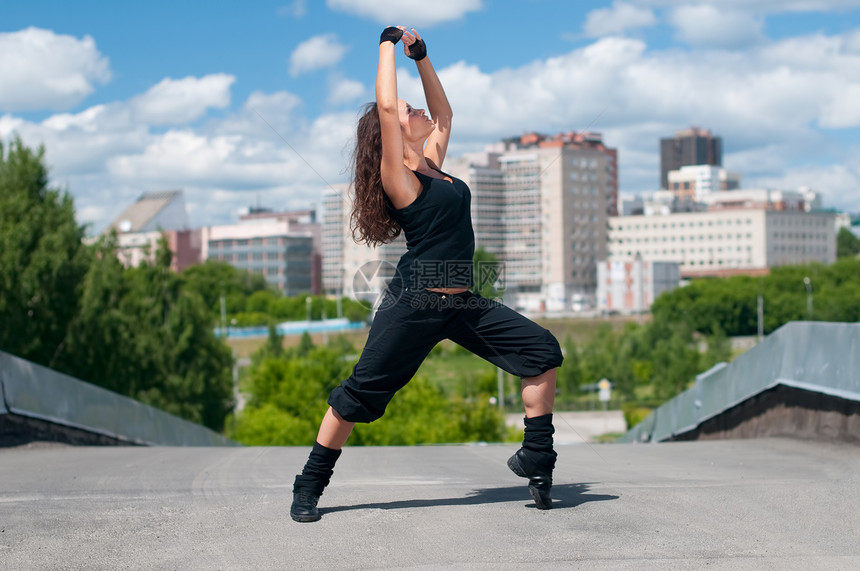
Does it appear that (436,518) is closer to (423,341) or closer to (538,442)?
(538,442)

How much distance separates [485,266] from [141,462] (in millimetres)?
4297

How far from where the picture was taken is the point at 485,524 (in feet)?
13.9

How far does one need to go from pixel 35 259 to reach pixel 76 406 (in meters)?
16.5

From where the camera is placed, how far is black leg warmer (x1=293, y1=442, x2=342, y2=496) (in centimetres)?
449

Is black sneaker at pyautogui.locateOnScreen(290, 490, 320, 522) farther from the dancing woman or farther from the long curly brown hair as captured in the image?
the long curly brown hair

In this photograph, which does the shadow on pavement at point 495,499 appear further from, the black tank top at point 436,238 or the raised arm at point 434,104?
the raised arm at point 434,104

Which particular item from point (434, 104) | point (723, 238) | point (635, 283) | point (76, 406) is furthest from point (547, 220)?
point (434, 104)

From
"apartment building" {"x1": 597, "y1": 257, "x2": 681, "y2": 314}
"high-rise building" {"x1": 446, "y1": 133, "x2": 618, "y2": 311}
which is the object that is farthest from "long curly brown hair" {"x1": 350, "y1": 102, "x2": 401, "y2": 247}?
"high-rise building" {"x1": 446, "y1": 133, "x2": 618, "y2": 311}

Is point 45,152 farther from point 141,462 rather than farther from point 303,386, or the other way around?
point 303,386

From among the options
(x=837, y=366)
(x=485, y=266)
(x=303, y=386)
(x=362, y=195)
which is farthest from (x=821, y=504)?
(x=303, y=386)

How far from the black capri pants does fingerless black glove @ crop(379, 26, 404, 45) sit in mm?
1117

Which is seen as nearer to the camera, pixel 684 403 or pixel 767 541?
pixel 767 541

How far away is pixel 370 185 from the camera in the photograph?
4.59m

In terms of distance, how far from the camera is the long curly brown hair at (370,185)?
458cm
